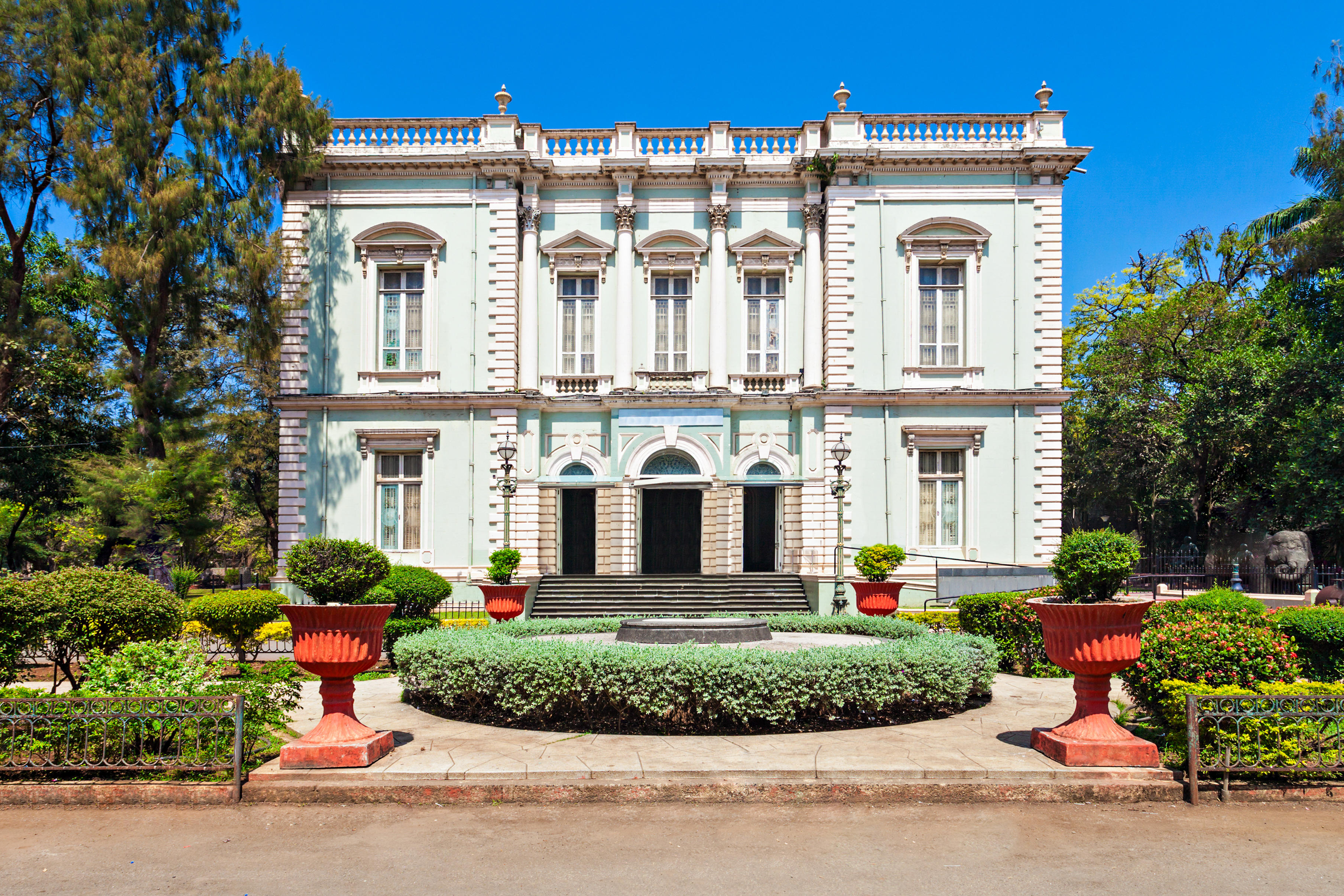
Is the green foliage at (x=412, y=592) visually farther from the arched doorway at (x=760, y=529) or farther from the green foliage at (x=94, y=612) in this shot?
the arched doorway at (x=760, y=529)

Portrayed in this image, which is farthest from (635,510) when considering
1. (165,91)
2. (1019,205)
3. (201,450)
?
(165,91)

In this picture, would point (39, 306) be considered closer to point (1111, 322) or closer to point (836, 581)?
point (836, 581)

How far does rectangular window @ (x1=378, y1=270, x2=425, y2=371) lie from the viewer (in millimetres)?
22453

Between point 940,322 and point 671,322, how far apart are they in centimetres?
686

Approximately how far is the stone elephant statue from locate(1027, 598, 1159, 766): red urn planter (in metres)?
21.4

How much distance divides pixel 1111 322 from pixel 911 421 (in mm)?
15083

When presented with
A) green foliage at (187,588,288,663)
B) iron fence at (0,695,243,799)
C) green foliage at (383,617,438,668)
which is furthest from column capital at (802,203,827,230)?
iron fence at (0,695,243,799)

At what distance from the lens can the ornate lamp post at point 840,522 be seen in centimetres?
1881

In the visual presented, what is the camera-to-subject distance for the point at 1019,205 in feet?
72.8

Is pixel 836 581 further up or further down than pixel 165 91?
further down

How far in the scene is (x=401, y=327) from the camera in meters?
22.5

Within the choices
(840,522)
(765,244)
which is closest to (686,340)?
(765,244)

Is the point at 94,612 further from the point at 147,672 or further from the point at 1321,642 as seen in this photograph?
the point at 1321,642

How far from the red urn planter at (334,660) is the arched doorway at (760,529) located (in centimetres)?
1630
